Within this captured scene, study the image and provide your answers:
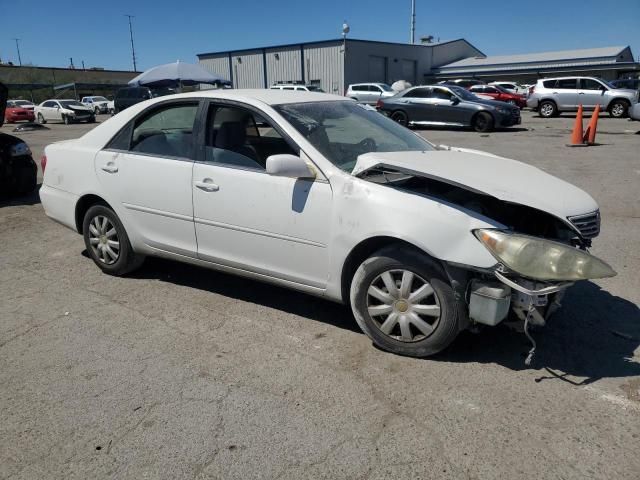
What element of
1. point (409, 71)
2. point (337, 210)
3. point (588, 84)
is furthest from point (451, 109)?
point (409, 71)

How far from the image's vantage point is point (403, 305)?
3184 millimetres

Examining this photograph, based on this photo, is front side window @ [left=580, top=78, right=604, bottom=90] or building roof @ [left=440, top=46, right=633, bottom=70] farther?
building roof @ [left=440, top=46, right=633, bottom=70]

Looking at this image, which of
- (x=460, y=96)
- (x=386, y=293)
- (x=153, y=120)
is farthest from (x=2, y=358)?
(x=460, y=96)

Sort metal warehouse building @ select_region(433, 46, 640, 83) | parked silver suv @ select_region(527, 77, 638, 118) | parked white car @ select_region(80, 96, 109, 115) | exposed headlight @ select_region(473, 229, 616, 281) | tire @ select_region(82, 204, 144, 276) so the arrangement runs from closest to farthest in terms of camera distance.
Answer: exposed headlight @ select_region(473, 229, 616, 281), tire @ select_region(82, 204, 144, 276), parked silver suv @ select_region(527, 77, 638, 118), parked white car @ select_region(80, 96, 109, 115), metal warehouse building @ select_region(433, 46, 640, 83)

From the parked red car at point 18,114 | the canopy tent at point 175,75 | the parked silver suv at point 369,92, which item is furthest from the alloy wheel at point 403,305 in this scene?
the parked red car at point 18,114

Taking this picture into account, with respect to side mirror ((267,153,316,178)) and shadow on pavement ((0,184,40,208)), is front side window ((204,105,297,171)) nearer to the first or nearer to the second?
side mirror ((267,153,316,178))

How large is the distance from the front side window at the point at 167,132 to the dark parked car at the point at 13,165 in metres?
4.80

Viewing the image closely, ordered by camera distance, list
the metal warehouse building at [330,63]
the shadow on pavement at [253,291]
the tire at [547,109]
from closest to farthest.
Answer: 1. the shadow on pavement at [253,291]
2. the tire at [547,109]
3. the metal warehouse building at [330,63]

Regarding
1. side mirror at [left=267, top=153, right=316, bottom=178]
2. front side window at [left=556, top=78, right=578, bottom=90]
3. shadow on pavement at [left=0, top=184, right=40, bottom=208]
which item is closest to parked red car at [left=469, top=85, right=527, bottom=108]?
front side window at [left=556, top=78, right=578, bottom=90]

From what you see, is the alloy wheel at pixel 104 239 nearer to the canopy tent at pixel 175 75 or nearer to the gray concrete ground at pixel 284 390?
the gray concrete ground at pixel 284 390

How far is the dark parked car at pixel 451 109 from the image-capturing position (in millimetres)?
18031

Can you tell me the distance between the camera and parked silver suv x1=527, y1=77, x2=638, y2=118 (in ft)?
71.7

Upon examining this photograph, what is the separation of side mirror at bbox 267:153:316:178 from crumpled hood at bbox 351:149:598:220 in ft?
1.05

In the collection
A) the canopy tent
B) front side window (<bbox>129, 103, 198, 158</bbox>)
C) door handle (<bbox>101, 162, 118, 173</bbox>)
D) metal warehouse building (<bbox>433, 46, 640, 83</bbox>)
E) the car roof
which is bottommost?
door handle (<bbox>101, 162, 118, 173</bbox>)
